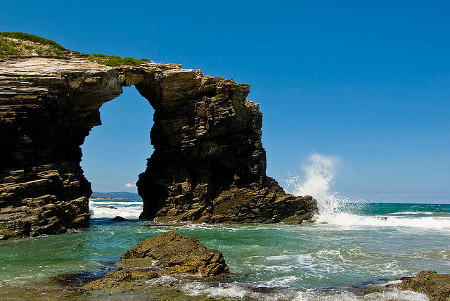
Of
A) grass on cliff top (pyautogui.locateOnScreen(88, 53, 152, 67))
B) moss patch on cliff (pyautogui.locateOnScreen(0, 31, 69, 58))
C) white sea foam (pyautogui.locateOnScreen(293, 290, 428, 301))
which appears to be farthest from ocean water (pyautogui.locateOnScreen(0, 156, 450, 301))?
moss patch on cliff (pyautogui.locateOnScreen(0, 31, 69, 58))

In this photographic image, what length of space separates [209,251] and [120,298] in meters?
4.66

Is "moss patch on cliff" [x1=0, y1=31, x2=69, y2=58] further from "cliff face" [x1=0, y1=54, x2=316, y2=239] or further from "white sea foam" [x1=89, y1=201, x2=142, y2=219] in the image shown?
"white sea foam" [x1=89, y1=201, x2=142, y2=219]

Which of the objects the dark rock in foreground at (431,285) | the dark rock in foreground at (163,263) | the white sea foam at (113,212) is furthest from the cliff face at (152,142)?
the dark rock in foreground at (431,285)

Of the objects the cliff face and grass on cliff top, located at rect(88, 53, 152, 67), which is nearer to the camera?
the cliff face

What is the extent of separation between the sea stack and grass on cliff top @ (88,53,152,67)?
0.38 metres

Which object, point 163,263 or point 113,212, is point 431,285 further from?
point 113,212

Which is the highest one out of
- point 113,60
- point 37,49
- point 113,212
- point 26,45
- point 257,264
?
point 26,45

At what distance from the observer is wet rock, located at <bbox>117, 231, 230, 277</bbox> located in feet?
41.3

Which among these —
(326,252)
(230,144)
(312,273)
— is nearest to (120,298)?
(312,273)

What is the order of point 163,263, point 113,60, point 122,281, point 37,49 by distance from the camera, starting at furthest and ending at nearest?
point 37,49 → point 113,60 → point 163,263 → point 122,281

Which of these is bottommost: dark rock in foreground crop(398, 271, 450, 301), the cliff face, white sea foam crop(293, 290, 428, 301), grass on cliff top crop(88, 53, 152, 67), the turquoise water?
the turquoise water

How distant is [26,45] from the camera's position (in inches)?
1209

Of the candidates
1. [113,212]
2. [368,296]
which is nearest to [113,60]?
[368,296]

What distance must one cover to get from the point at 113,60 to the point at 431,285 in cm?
2776
